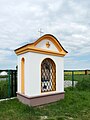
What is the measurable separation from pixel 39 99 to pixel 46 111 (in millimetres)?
835

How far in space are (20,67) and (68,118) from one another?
10.8ft

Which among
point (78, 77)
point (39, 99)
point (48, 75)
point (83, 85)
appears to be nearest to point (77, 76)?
point (78, 77)

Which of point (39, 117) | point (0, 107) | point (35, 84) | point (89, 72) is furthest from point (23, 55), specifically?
point (89, 72)

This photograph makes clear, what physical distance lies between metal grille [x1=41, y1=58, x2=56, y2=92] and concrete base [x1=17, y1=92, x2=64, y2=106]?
1.37 feet

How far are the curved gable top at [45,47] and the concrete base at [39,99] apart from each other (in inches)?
73.1

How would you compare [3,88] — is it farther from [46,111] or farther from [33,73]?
[46,111]

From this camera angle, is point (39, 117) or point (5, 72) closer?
point (39, 117)

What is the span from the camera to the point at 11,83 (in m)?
8.34

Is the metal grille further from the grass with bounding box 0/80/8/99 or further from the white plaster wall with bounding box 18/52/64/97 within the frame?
the grass with bounding box 0/80/8/99

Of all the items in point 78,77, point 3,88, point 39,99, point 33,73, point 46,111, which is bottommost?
point 46,111

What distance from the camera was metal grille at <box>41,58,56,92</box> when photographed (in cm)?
779

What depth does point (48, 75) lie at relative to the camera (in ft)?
26.4

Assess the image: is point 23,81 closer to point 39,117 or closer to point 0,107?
point 0,107

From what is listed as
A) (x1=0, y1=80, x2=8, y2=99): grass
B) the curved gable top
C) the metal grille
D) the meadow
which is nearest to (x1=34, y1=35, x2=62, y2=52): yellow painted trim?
the curved gable top
